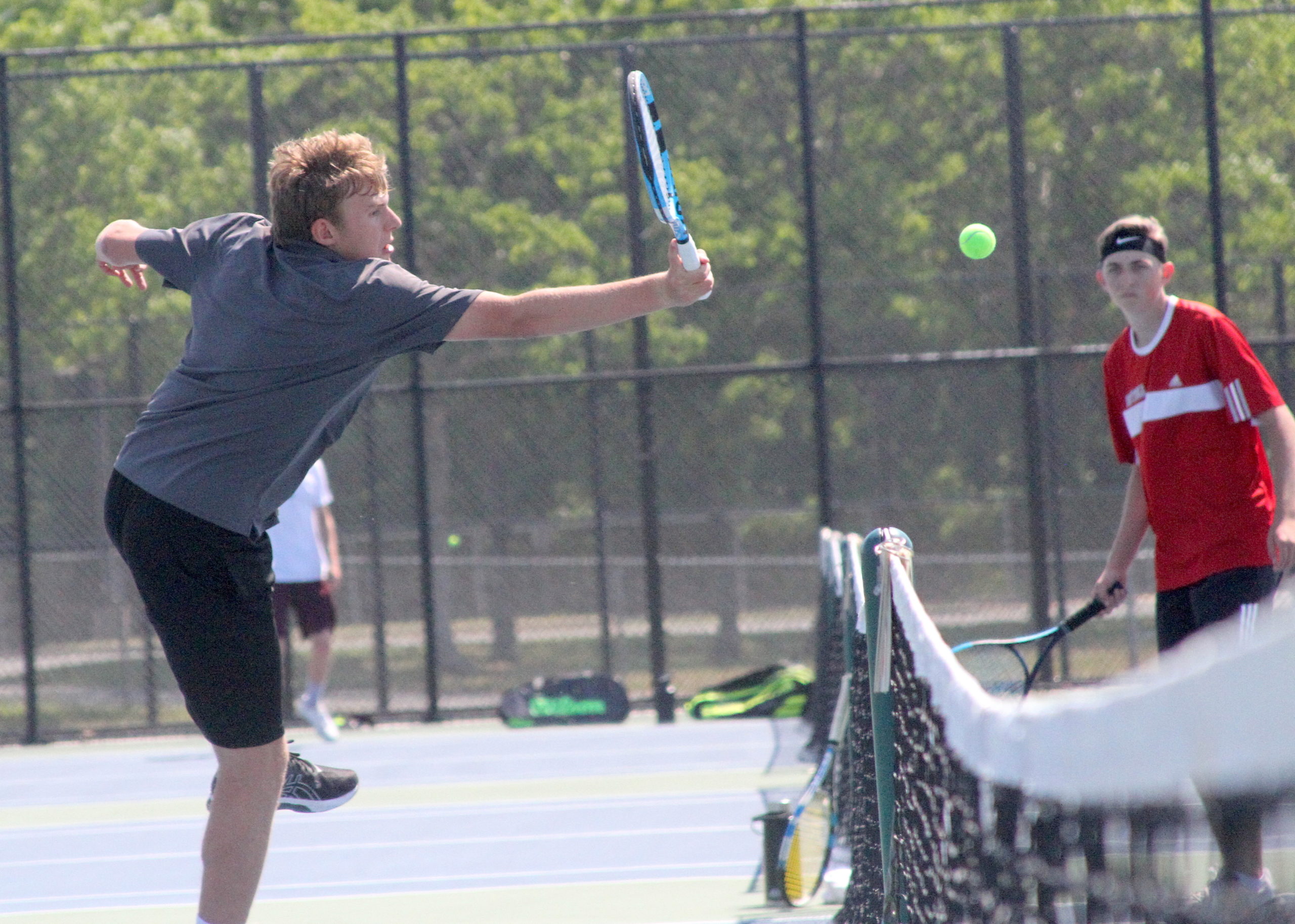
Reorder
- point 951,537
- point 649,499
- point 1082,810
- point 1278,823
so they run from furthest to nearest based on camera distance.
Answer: point 951,537, point 649,499, point 1082,810, point 1278,823

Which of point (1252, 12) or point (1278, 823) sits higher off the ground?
point (1252, 12)

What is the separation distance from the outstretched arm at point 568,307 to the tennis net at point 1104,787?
0.72 m

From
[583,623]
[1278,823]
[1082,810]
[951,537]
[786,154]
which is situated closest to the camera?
[1278,823]

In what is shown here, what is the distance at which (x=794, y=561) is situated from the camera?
41.2 feet

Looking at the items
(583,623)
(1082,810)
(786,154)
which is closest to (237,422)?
(1082,810)

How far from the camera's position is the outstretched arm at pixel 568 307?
2729mm

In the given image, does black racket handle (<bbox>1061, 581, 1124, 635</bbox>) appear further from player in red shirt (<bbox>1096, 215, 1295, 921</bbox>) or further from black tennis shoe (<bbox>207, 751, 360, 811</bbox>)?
black tennis shoe (<bbox>207, 751, 360, 811</bbox>)

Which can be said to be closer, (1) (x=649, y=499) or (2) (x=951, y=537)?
(1) (x=649, y=499)

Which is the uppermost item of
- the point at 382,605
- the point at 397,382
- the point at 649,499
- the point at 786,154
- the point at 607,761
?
the point at 786,154

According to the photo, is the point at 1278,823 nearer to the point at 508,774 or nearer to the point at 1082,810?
the point at 1082,810

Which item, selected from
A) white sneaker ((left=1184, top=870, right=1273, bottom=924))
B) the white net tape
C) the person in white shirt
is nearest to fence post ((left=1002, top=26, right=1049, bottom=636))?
the person in white shirt

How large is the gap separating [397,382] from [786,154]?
3741 mm

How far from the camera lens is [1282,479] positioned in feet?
13.2

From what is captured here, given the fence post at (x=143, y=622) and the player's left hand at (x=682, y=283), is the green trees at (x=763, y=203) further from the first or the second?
the player's left hand at (x=682, y=283)
